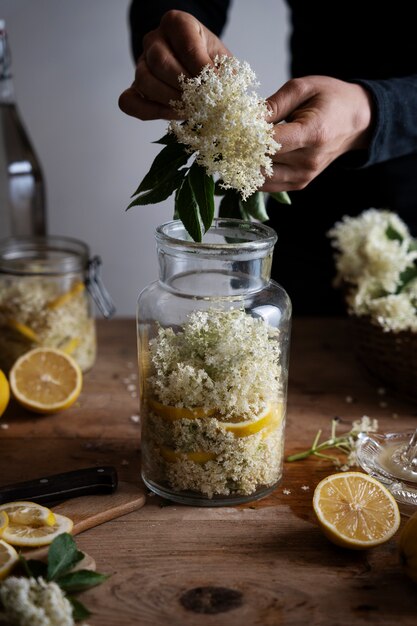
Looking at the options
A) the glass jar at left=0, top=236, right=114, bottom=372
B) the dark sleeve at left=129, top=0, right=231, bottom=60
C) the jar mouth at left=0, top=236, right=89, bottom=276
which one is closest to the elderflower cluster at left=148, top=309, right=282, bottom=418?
the glass jar at left=0, top=236, right=114, bottom=372

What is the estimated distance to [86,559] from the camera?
0.92 meters

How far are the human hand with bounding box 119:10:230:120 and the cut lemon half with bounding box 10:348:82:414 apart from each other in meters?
0.49

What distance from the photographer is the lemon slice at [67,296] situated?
147 centimetres

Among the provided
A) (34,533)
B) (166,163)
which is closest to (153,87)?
(166,163)

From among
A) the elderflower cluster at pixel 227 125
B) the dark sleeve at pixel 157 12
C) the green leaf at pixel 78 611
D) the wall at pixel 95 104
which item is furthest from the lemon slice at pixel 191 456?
the wall at pixel 95 104

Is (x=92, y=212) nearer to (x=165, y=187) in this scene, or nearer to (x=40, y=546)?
(x=165, y=187)

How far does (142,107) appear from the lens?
1088 millimetres

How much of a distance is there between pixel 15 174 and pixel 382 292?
2.92ft

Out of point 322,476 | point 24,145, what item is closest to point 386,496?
point 322,476

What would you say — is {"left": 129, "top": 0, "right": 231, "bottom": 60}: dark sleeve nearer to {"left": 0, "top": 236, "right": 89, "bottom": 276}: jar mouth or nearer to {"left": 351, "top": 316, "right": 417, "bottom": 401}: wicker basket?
{"left": 0, "top": 236, "right": 89, "bottom": 276}: jar mouth

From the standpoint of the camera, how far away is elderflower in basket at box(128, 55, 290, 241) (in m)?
0.92

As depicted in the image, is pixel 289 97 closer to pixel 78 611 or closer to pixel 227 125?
pixel 227 125

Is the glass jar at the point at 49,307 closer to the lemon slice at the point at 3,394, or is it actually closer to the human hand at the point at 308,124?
the lemon slice at the point at 3,394

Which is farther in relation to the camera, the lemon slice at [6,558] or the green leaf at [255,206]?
the green leaf at [255,206]
